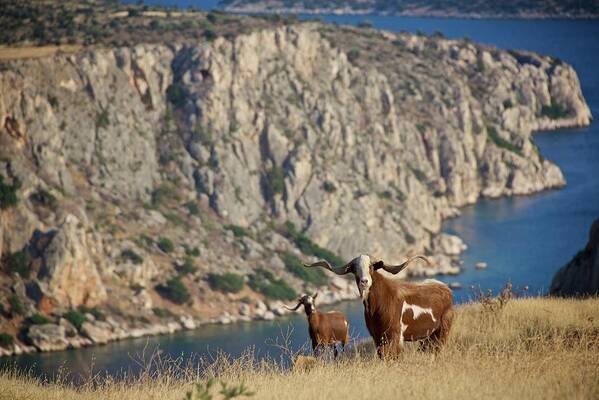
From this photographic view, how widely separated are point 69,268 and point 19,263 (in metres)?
5.94

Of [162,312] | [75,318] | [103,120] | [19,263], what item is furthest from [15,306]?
[103,120]

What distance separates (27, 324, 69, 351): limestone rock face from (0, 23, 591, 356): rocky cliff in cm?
277

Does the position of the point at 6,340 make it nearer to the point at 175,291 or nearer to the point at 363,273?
the point at 175,291

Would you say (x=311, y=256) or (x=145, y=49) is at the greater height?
(x=145, y=49)

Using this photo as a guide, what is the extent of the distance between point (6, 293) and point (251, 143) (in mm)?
57207

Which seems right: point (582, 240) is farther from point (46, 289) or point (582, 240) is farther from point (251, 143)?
point (46, 289)

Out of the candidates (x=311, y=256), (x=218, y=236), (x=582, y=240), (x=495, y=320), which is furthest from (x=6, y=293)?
(x=495, y=320)

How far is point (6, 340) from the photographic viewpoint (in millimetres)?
122250

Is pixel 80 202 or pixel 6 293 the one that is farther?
pixel 80 202

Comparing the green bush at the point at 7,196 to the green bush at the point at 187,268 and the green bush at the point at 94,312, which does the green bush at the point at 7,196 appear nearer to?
the green bush at the point at 94,312

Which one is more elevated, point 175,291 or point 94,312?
point 94,312

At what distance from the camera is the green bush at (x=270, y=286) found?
149m

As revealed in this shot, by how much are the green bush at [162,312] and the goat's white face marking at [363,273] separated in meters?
115

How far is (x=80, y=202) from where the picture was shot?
146500 mm
